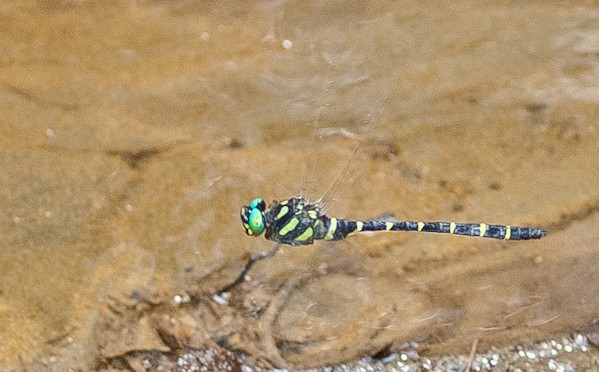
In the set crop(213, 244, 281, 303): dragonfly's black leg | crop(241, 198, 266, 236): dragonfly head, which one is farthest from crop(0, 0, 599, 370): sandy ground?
crop(241, 198, 266, 236): dragonfly head

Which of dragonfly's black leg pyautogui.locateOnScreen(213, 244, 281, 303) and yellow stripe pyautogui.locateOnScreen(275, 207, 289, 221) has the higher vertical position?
yellow stripe pyautogui.locateOnScreen(275, 207, 289, 221)

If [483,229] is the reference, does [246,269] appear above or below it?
below

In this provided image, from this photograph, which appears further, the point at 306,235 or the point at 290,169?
the point at 290,169

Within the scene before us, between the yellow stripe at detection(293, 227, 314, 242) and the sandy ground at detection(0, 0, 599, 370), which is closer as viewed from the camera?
the sandy ground at detection(0, 0, 599, 370)

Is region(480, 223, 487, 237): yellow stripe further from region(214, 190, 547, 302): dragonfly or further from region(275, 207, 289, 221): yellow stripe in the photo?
region(275, 207, 289, 221): yellow stripe

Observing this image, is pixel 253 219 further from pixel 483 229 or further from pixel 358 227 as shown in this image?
pixel 483 229

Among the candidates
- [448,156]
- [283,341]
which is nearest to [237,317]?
[283,341]

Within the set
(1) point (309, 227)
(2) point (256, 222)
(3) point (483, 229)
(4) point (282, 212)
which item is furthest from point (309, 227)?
(3) point (483, 229)
